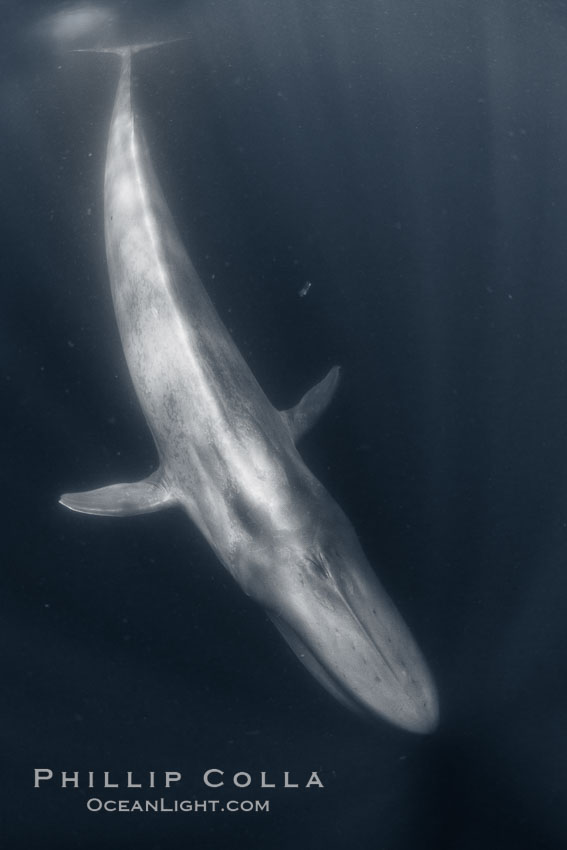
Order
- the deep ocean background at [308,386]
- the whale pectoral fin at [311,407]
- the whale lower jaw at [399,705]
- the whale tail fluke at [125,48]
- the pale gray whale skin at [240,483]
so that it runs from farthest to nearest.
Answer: the whale tail fluke at [125,48] < the whale pectoral fin at [311,407] < the deep ocean background at [308,386] < the pale gray whale skin at [240,483] < the whale lower jaw at [399,705]

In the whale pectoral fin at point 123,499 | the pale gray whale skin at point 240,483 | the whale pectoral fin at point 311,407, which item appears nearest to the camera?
the pale gray whale skin at point 240,483

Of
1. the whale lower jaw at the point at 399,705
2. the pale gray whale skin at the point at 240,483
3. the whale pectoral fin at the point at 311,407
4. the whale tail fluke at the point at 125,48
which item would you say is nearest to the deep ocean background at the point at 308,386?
the whale tail fluke at the point at 125,48

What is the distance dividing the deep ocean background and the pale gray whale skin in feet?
2.75

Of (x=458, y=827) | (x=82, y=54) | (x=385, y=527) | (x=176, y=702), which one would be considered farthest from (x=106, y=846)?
(x=82, y=54)

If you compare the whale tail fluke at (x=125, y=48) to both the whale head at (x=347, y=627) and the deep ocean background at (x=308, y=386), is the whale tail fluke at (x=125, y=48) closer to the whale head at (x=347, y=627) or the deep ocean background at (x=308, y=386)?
the deep ocean background at (x=308, y=386)

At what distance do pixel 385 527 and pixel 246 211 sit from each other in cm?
585

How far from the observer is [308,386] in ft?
34.8

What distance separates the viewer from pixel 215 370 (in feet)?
27.4

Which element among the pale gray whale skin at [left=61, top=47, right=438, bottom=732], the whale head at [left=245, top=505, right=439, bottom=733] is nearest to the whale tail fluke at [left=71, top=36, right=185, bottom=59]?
the pale gray whale skin at [left=61, top=47, right=438, bottom=732]

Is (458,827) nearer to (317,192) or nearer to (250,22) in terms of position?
(317,192)

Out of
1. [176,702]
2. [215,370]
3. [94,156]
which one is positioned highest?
[94,156]

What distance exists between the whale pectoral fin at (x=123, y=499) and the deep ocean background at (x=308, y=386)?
2.43 feet

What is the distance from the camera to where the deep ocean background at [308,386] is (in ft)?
27.2

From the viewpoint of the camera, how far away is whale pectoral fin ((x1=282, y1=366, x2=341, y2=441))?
9.20 m
